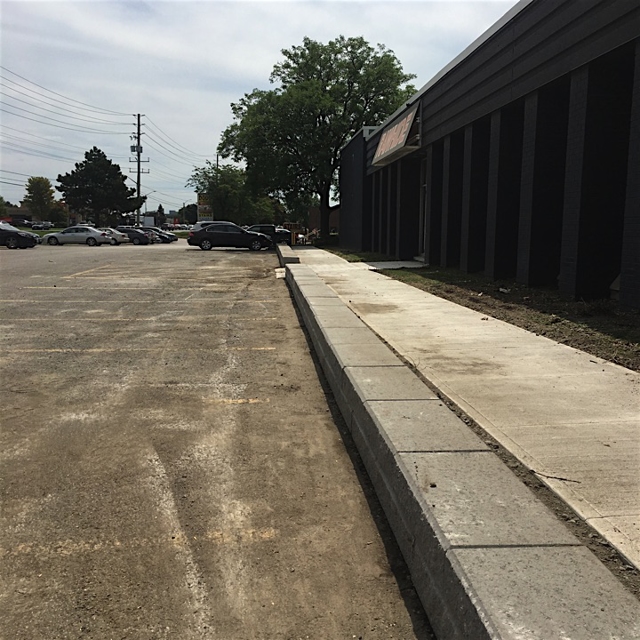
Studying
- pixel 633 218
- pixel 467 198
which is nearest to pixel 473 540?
pixel 633 218

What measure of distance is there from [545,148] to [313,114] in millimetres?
29507

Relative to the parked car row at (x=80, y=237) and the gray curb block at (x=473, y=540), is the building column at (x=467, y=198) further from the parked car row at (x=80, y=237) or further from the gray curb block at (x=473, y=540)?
the parked car row at (x=80, y=237)

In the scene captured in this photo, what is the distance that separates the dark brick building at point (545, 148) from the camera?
9391mm

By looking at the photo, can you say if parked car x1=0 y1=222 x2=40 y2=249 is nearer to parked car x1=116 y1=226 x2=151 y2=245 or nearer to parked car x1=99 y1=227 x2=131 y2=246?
parked car x1=99 y1=227 x2=131 y2=246

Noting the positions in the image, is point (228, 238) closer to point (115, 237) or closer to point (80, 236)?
point (80, 236)

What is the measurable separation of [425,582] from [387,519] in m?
0.75

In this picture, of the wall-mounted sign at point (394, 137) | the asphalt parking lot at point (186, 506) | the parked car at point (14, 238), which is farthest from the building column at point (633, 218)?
the parked car at point (14, 238)

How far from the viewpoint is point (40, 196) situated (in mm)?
122625

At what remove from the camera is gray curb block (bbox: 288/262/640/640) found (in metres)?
1.99

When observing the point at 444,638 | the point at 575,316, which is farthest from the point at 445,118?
the point at 444,638

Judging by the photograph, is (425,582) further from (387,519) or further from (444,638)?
(387,519)

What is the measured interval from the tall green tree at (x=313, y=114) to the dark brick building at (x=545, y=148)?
2092cm

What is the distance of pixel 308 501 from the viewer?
11.5 ft

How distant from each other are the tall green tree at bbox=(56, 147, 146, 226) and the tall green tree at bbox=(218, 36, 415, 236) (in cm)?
6162
